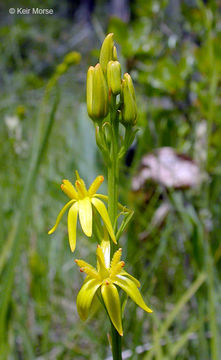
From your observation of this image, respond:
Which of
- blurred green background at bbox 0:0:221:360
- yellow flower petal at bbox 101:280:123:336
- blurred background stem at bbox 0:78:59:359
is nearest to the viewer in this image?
yellow flower petal at bbox 101:280:123:336

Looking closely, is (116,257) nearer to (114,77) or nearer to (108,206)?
(108,206)

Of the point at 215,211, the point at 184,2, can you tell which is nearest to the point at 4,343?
the point at 215,211

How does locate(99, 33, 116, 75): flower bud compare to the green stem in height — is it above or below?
above

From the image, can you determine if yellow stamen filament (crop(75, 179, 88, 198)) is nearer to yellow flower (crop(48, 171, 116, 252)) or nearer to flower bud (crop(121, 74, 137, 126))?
yellow flower (crop(48, 171, 116, 252))

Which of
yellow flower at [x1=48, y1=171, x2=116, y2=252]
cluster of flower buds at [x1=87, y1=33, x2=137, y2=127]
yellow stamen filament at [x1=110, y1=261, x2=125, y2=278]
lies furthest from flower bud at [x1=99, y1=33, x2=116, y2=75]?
yellow stamen filament at [x1=110, y1=261, x2=125, y2=278]

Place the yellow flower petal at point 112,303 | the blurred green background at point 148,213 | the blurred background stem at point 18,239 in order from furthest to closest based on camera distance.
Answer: the blurred green background at point 148,213 → the blurred background stem at point 18,239 → the yellow flower petal at point 112,303

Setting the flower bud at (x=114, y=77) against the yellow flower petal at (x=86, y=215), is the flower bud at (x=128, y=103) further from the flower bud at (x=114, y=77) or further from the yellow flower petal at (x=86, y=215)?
the yellow flower petal at (x=86, y=215)

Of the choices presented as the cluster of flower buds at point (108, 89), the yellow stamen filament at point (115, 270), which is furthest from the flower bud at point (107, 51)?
the yellow stamen filament at point (115, 270)
